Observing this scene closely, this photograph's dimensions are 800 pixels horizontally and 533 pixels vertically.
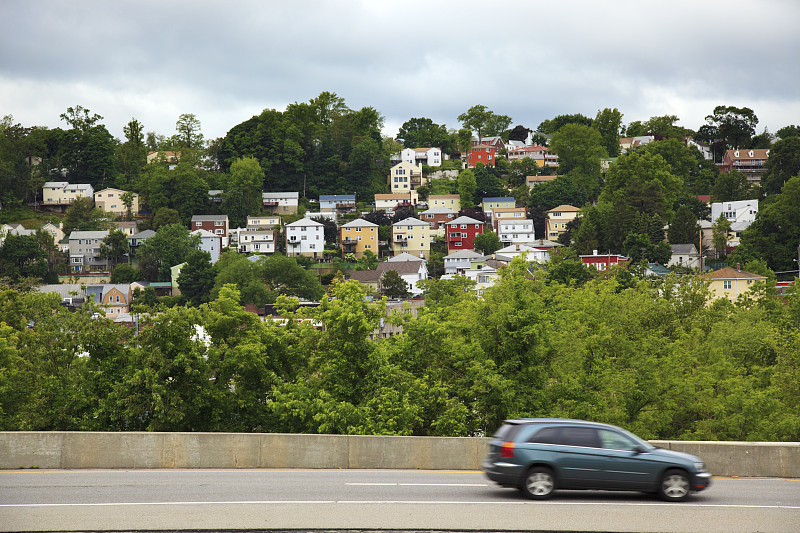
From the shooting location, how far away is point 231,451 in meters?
18.3

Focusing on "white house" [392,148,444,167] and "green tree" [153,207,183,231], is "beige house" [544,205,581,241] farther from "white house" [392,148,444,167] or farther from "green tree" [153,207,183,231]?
"green tree" [153,207,183,231]

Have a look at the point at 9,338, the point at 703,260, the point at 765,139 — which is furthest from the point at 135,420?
the point at 765,139

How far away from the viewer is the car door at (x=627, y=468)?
14133 mm

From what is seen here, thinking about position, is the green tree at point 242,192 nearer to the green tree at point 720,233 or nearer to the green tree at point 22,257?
the green tree at point 22,257

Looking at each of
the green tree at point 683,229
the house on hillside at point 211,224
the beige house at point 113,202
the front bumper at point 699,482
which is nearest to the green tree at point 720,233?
the green tree at point 683,229

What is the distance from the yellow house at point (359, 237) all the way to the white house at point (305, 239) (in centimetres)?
367

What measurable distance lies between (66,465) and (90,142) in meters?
164

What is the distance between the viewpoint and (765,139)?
179625mm

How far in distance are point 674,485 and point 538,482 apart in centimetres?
228

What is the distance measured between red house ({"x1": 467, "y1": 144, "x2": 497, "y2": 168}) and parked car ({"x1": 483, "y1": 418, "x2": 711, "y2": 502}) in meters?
167

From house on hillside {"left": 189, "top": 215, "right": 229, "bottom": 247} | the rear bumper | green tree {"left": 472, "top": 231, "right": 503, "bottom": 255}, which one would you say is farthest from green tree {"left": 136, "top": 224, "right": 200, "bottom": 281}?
the rear bumper

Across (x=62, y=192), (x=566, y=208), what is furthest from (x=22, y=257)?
(x=566, y=208)

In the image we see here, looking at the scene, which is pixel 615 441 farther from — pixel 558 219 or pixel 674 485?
pixel 558 219

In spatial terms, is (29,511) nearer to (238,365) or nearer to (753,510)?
(753,510)
